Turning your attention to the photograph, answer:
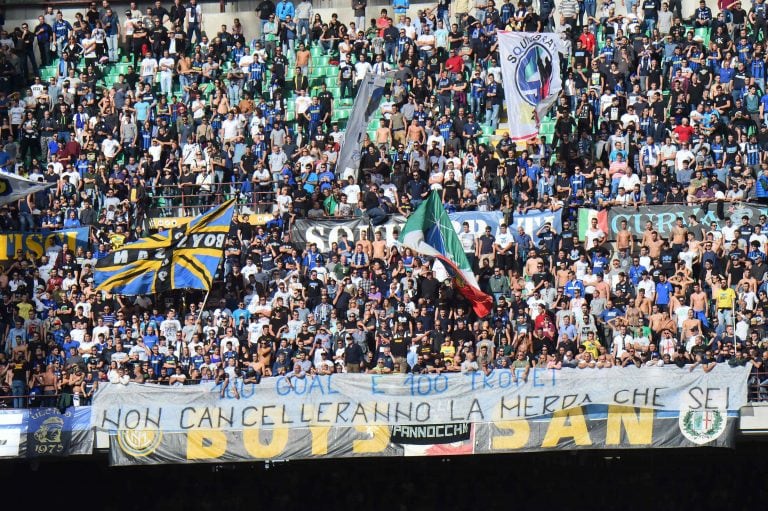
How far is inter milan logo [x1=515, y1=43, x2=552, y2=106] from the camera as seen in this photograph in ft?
110

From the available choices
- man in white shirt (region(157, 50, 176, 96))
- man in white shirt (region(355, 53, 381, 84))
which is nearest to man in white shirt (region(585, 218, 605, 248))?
man in white shirt (region(355, 53, 381, 84))

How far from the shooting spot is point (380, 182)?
33.4m

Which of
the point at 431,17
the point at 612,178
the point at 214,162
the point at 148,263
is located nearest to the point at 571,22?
the point at 431,17

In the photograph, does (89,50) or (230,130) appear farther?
(89,50)

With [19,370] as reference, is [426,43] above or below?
above

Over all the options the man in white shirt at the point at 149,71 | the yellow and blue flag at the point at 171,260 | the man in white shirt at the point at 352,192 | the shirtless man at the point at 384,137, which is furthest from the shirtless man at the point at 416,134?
the man in white shirt at the point at 149,71

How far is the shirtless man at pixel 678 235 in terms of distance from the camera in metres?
30.6

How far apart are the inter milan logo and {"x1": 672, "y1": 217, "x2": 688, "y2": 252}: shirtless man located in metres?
4.19

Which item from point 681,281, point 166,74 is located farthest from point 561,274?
point 166,74

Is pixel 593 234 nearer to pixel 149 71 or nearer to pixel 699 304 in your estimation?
pixel 699 304

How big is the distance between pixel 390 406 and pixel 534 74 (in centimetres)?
903

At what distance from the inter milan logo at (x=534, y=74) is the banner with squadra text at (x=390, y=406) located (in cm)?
809

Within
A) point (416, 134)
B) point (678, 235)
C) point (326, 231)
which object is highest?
point (416, 134)

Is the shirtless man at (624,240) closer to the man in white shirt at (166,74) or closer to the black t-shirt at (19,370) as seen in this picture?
the black t-shirt at (19,370)
